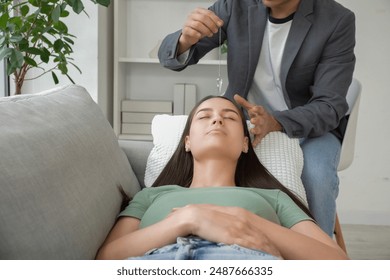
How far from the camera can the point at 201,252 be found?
1018 millimetres

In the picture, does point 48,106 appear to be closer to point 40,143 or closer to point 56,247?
point 40,143

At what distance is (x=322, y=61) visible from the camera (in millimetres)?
1789

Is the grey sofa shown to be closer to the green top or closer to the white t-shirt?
the green top

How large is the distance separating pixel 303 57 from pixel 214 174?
58 cm

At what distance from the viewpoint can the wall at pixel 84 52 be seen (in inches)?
105

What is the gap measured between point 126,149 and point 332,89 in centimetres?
65

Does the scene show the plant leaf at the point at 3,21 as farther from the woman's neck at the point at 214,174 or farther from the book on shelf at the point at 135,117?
the book on shelf at the point at 135,117

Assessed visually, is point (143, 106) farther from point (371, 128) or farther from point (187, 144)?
point (187, 144)

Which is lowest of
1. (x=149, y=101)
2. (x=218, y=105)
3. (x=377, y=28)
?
(x=149, y=101)

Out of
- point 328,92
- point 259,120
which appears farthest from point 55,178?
point 328,92

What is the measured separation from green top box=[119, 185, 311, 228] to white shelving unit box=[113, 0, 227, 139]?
173cm

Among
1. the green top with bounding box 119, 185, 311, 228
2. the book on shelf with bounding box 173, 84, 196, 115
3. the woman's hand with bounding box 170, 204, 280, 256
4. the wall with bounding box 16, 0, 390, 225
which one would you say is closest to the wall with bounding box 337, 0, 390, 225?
the wall with bounding box 16, 0, 390, 225
